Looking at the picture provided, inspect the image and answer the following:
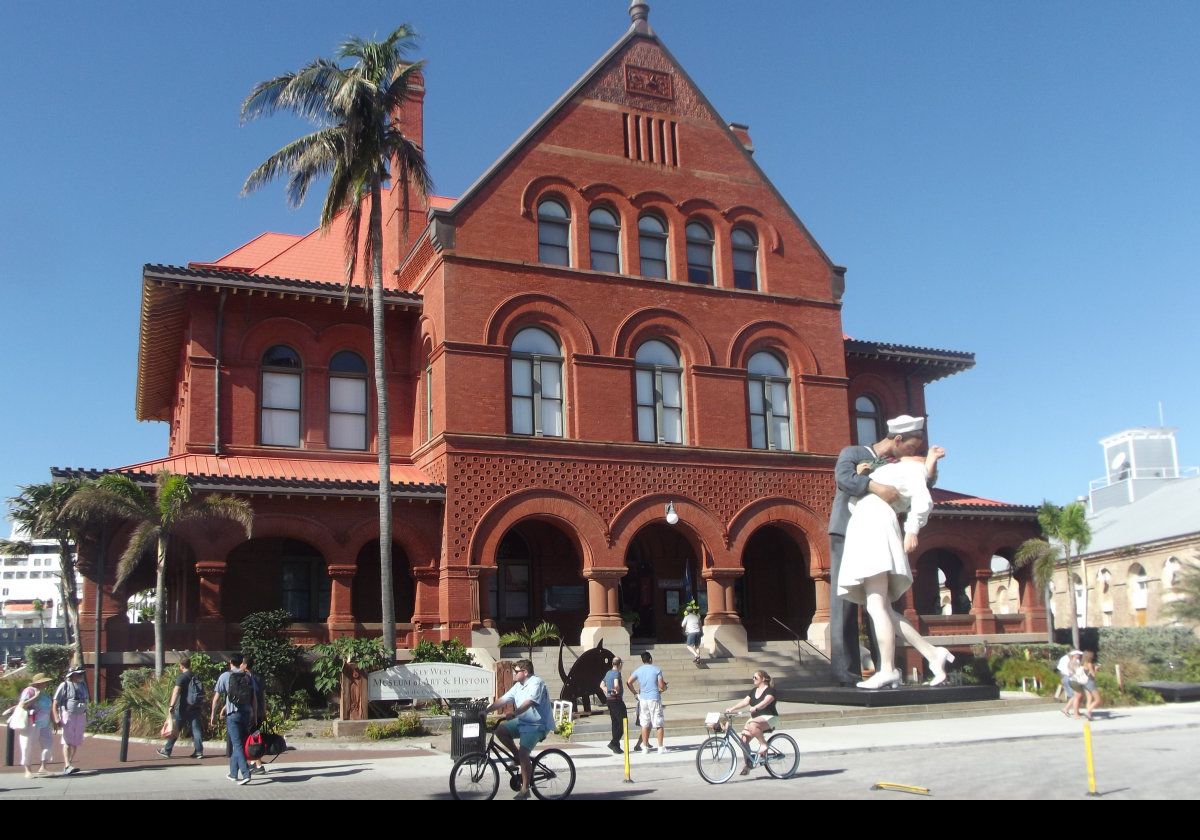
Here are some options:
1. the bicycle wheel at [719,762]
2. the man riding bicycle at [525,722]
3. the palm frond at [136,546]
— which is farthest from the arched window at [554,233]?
the man riding bicycle at [525,722]

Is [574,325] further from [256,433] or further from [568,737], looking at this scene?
[568,737]

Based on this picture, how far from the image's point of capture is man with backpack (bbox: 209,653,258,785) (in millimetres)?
13727

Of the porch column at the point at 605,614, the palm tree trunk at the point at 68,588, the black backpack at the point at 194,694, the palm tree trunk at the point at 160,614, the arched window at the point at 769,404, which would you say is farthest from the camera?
the arched window at the point at 769,404

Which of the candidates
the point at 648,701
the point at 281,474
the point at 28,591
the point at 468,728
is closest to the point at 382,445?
the point at 281,474

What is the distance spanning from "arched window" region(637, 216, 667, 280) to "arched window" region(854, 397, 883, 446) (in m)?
7.77

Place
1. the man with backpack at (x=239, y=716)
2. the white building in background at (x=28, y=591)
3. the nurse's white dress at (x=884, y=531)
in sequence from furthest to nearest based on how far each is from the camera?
the white building in background at (x=28, y=591) → the nurse's white dress at (x=884, y=531) → the man with backpack at (x=239, y=716)

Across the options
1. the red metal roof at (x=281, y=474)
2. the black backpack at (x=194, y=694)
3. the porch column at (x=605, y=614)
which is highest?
the red metal roof at (x=281, y=474)

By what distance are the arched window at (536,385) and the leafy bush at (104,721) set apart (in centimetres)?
1045

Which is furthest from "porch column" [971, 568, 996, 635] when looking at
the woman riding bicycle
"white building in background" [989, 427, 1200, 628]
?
the woman riding bicycle

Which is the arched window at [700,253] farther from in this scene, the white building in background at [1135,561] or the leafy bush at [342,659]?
the white building in background at [1135,561]

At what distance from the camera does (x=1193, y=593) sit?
37406 mm

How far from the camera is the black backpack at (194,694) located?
56.3 ft
